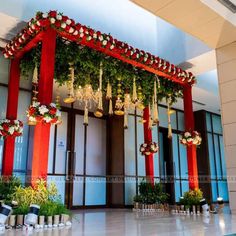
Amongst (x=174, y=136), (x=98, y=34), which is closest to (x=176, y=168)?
(x=174, y=136)

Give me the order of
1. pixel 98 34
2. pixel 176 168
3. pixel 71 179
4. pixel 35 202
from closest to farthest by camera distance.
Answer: pixel 35 202
pixel 98 34
pixel 71 179
pixel 176 168

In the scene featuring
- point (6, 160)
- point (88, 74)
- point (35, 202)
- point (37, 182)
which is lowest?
point (35, 202)

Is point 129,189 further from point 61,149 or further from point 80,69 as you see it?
point 80,69

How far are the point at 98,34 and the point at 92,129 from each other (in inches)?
167

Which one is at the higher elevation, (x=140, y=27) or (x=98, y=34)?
(x=140, y=27)

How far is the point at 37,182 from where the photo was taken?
448 centimetres

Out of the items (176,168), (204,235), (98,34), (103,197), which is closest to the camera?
(204,235)

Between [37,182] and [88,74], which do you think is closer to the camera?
[37,182]

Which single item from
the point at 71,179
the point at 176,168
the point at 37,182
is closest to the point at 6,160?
the point at 37,182

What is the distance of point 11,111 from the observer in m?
6.07

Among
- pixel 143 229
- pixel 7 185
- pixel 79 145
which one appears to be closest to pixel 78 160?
pixel 79 145

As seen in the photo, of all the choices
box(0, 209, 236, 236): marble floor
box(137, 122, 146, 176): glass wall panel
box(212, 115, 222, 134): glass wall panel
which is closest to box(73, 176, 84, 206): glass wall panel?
box(137, 122, 146, 176): glass wall panel

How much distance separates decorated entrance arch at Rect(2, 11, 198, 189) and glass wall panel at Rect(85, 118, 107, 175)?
1.68 m

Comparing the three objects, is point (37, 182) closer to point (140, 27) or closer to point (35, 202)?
point (35, 202)
